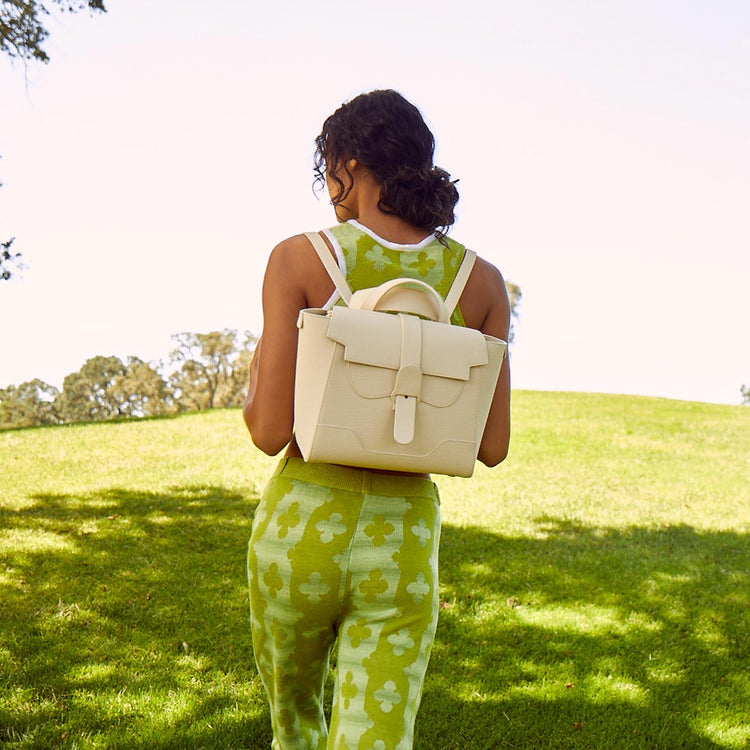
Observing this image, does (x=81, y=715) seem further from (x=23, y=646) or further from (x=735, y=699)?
(x=735, y=699)

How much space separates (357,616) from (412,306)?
2.92 ft

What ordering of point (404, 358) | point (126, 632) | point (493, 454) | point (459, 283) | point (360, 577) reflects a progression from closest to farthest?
point (404, 358), point (360, 577), point (459, 283), point (493, 454), point (126, 632)

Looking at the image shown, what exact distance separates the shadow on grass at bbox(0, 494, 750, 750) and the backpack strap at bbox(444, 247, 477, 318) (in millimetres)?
2952

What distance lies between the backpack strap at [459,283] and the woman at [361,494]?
0.02 meters

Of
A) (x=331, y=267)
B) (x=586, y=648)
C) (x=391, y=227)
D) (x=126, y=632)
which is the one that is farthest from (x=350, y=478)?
(x=586, y=648)

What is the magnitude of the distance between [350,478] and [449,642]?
3.96m

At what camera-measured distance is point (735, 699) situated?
5.17 m

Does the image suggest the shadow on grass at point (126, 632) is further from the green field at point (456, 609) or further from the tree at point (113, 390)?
the tree at point (113, 390)

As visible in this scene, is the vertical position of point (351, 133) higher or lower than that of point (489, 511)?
higher

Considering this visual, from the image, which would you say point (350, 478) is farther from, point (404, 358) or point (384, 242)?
point (384, 242)

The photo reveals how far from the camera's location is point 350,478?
7.16 ft

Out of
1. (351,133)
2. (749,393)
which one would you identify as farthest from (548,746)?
(749,393)

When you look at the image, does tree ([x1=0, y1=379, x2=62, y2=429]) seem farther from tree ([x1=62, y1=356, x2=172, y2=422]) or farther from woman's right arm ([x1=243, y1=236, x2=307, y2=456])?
woman's right arm ([x1=243, y1=236, x2=307, y2=456])

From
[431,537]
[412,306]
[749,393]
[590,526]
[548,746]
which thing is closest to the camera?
[412,306]
